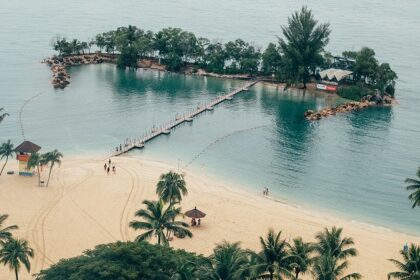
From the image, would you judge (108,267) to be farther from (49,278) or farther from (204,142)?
(204,142)

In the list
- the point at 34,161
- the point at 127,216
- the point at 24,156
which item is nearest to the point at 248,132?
the point at 24,156

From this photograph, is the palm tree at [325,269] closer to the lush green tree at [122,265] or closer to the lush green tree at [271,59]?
the lush green tree at [122,265]

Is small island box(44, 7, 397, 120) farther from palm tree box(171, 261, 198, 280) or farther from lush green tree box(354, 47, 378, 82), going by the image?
palm tree box(171, 261, 198, 280)

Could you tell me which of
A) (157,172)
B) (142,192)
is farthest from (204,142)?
(142,192)

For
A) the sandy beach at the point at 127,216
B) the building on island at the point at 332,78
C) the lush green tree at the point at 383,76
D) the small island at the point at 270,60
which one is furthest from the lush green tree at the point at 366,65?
the sandy beach at the point at 127,216

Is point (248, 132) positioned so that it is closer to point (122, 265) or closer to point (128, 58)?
point (128, 58)

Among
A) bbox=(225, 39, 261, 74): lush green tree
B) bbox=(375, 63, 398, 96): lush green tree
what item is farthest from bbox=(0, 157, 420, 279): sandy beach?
bbox=(225, 39, 261, 74): lush green tree
